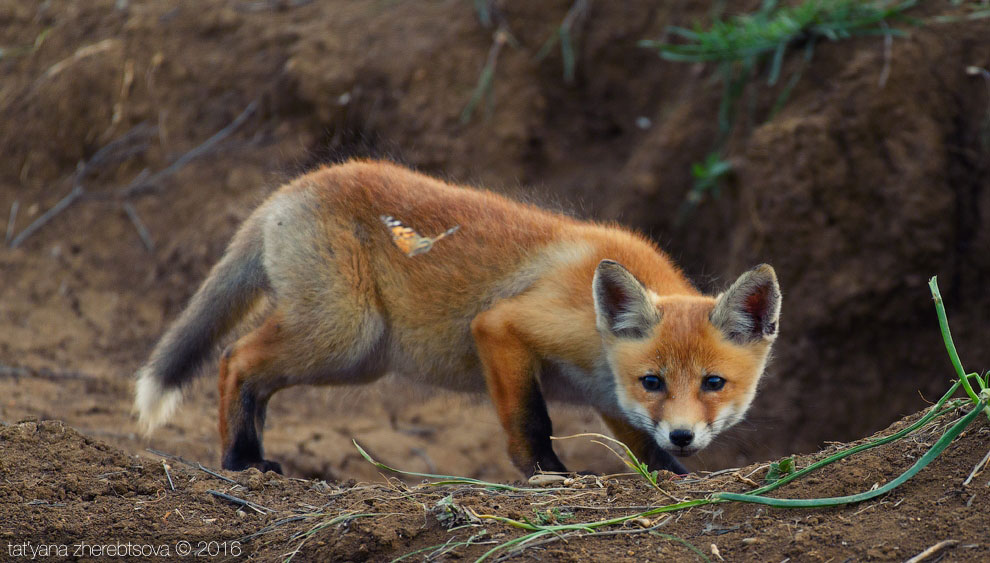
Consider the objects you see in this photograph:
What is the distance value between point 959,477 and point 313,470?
4.27 m

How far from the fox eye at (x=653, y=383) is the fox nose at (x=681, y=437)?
0.92 feet

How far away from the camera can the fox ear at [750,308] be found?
3967 mm

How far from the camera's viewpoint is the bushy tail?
5020mm

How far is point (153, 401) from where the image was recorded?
4.99 m

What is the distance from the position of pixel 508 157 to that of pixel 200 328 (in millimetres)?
3522

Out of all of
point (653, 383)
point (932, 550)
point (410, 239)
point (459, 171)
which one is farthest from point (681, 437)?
point (459, 171)

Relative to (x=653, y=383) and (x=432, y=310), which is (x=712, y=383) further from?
(x=432, y=310)

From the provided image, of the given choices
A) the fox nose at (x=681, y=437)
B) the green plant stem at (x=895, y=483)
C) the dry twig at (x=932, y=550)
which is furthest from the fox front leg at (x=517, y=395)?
the dry twig at (x=932, y=550)

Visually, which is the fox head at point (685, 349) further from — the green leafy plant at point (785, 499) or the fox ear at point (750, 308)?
the green leafy plant at point (785, 499)

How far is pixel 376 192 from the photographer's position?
4.99 metres

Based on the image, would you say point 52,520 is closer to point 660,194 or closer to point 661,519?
point 661,519

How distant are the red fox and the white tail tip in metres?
0.01

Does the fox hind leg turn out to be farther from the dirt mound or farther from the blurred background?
the blurred background

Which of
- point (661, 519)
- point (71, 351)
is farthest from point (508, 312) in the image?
point (71, 351)
